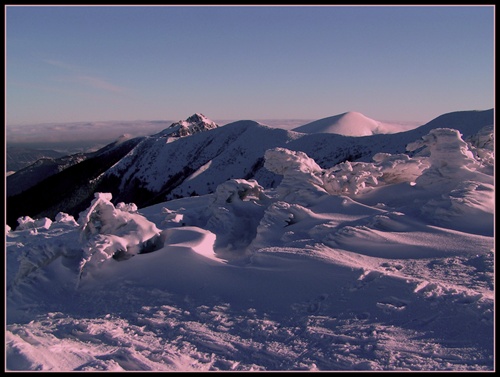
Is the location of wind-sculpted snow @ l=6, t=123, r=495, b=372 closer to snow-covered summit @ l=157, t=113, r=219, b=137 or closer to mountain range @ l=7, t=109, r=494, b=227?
mountain range @ l=7, t=109, r=494, b=227

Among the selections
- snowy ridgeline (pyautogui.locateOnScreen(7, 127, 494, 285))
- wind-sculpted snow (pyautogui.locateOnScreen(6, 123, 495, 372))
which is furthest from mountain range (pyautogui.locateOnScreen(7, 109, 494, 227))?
wind-sculpted snow (pyautogui.locateOnScreen(6, 123, 495, 372))

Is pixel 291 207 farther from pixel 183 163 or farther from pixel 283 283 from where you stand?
pixel 183 163

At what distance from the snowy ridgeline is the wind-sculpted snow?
4cm

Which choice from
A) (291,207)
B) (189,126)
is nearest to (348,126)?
(189,126)

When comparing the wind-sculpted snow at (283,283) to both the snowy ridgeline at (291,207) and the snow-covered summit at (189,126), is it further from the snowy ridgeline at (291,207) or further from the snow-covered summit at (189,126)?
the snow-covered summit at (189,126)

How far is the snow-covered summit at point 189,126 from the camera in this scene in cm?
7583

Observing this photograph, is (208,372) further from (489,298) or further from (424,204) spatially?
(424,204)

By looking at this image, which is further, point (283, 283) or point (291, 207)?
point (291, 207)

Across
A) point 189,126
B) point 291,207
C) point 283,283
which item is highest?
point 189,126

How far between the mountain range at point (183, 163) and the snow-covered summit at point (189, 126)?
1.88m

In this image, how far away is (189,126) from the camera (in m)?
79.6

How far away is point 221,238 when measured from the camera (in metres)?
10.4

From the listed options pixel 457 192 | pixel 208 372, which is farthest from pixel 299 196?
pixel 208 372

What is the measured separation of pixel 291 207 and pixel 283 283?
11.9 feet
